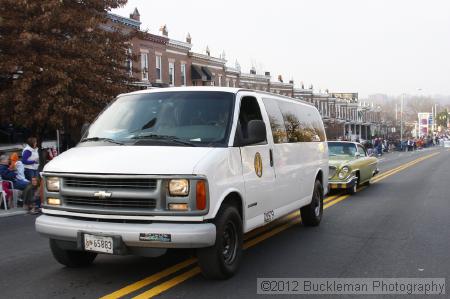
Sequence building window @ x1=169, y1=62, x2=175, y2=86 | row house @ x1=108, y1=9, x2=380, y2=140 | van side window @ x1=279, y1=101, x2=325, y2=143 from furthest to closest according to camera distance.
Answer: building window @ x1=169, y1=62, x2=175, y2=86 → row house @ x1=108, y1=9, x2=380, y2=140 → van side window @ x1=279, y1=101, x2=325, y2=143

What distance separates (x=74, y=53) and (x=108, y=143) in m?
13.0

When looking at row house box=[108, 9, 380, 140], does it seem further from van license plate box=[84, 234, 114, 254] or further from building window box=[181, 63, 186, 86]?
van license plate box=[84, 234, 114, 254]

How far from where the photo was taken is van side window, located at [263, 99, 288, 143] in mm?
6983

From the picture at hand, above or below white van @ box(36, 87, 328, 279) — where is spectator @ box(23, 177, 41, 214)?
below

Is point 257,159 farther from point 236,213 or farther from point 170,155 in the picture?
point 170,155

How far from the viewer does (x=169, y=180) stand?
4887 mm

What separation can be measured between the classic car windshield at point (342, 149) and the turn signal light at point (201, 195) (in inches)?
425

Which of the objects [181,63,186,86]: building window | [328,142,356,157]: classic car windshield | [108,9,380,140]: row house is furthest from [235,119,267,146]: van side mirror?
[181,63,186,86]: building window

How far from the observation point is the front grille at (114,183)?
4.92 metres

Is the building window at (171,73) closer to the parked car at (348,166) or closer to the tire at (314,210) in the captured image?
the parked car at (348,166)

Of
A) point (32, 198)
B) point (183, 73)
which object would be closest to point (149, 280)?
point (32, 198)

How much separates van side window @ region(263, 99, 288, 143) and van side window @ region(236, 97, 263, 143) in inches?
14.2

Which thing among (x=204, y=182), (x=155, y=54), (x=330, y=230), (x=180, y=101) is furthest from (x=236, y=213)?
(x=155, y=54)

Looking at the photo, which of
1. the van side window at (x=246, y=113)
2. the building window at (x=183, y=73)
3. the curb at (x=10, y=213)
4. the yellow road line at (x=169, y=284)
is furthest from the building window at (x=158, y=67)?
the yellow road line at (x=169, y=284)
